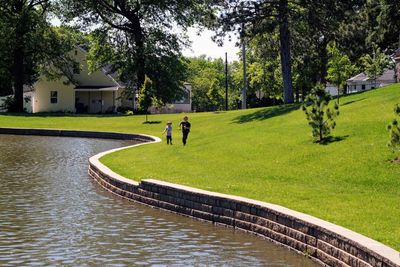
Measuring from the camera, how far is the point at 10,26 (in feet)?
233

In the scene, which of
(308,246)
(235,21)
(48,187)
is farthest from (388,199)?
(235,21)

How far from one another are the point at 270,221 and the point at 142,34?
194ft

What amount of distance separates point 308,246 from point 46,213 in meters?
8.05

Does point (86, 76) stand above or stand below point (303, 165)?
above

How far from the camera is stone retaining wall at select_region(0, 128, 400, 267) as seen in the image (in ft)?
37.0

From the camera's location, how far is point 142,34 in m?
72.3

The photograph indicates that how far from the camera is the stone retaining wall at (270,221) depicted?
11.3 metres

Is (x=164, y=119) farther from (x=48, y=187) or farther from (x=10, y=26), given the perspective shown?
(x=48, y=187)

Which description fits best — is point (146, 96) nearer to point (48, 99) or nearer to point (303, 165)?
point (48, 99)

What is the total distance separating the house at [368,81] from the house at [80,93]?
2984cm

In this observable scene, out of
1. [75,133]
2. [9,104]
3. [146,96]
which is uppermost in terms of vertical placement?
[146,96]

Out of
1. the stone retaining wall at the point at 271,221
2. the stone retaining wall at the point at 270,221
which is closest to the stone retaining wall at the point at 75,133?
the stone retaining wall at the point at 270,221

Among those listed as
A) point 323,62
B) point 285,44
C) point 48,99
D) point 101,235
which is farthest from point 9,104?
point 101,235

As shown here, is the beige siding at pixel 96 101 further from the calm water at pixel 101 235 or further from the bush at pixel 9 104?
the calm water at pixel 101 235
